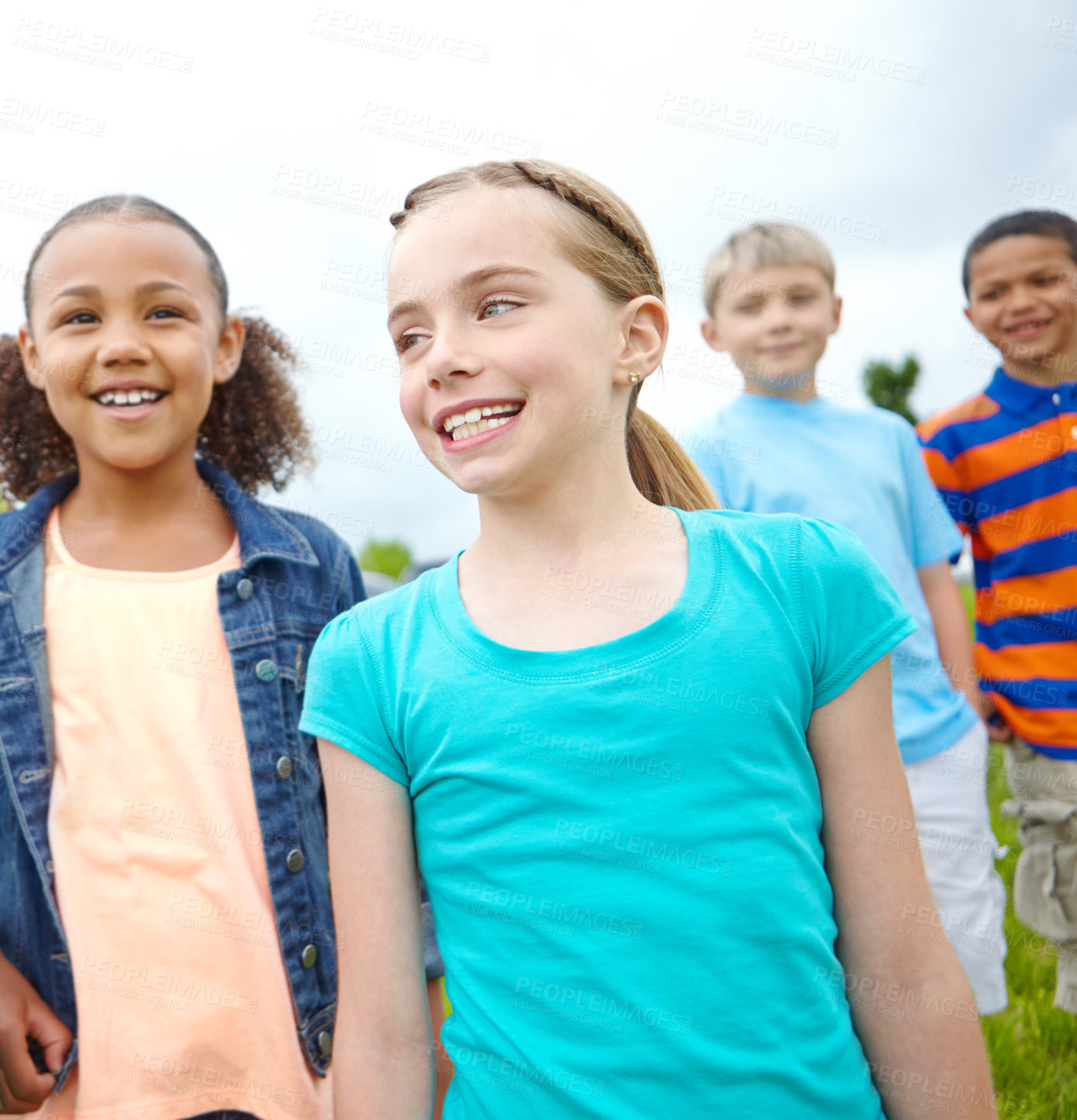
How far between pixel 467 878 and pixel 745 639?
527mm

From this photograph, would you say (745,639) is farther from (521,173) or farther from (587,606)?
(521,173)

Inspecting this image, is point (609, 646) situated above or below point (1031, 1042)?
above

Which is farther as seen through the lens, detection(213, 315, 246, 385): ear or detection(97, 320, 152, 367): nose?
detection(213, 315, 246, 385): ear

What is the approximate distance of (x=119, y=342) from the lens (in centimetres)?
207

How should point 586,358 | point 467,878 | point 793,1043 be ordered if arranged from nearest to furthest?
point 793,1043, point 467,878, point 586,358

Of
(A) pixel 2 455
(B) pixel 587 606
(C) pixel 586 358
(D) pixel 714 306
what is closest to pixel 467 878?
(B) pixel 587 606

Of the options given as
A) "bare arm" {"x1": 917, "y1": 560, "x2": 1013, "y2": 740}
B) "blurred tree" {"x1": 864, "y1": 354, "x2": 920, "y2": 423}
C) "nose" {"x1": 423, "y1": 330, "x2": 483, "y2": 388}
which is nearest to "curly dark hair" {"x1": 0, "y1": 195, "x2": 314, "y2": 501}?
"nose" {"x1": 423, "y1": 330, "x2": 483, "y2": 388}

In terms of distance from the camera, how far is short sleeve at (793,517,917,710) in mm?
1397

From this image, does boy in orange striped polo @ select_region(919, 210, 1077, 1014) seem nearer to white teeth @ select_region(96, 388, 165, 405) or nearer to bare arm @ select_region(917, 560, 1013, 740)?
bare arm @ select_region(917, 560, 1013, 740)

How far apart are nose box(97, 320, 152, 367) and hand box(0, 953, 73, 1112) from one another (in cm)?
121

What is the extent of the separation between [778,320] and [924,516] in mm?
755

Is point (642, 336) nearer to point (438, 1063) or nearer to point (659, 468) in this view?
point (659, 468)

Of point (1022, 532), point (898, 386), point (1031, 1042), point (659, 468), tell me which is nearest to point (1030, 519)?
point (1022, 532)

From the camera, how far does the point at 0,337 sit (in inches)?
99.9
